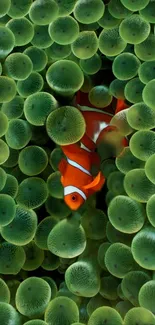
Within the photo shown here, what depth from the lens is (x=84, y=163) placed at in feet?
3.05

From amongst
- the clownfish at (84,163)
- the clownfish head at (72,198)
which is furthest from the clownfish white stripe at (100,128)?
the clownfish head at (72,198)

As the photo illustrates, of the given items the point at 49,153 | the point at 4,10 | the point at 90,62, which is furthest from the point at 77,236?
the point at 4,10

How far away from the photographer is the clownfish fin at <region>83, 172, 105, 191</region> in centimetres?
88

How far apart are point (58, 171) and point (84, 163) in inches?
2.3

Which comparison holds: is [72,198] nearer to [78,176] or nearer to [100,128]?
[78,176]

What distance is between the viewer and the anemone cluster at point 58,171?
2.45 ft

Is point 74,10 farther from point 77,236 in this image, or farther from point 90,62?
point 77,236

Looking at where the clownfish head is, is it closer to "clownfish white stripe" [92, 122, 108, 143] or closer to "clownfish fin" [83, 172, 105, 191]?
"clownfish fin" [83, 172, 105, 191]

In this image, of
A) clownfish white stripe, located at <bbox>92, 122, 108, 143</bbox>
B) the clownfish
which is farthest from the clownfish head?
clownfish white stripe, located at <bbox>92, 122, 108, 143</bbox>

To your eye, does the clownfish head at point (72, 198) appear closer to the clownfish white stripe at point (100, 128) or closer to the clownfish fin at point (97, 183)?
the clownfish fin at point (97, 183)

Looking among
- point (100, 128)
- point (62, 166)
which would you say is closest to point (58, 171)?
point (62, 166)

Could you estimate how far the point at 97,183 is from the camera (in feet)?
2.89

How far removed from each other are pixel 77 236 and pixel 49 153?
9.4 inches

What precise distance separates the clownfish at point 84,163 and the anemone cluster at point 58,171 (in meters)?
0.02
